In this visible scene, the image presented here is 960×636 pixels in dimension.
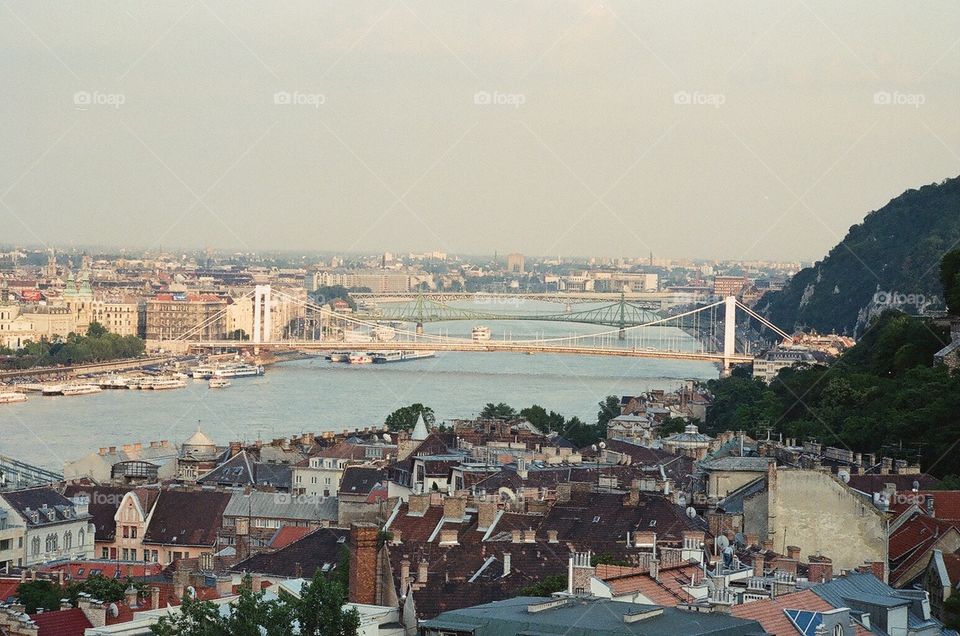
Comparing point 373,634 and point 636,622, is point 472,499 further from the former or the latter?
point 636,622

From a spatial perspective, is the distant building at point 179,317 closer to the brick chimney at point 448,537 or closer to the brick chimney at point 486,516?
the brick chimney at point 486,516

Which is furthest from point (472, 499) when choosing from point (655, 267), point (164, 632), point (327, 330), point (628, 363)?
point (655, 267)

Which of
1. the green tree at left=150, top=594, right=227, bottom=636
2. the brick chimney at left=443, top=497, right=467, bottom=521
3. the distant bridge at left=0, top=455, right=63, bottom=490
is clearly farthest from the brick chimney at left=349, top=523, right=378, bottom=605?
the distant bridge at left=0, top=455, right=63, bottom=490

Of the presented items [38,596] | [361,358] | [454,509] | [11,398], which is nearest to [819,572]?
[454,509]

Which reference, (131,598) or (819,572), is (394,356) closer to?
(131,598)

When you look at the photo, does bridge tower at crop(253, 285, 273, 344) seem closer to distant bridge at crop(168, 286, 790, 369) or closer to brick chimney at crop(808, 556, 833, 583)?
distant bridge at crop(168, 286, 790, 369)
